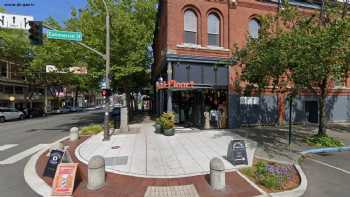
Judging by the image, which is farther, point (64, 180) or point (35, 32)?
point (35, 32)

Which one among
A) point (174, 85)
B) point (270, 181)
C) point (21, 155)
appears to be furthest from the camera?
point (174, 85)

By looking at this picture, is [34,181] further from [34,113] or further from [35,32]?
[34,113]

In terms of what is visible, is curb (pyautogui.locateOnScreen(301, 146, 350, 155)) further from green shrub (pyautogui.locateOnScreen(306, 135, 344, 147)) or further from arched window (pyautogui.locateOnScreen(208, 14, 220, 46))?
arched window (pyautogui.locateOnScreen(208, 14, 220, 46))

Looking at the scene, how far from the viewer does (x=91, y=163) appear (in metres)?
5.99

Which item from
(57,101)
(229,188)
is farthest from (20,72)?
(229,188)

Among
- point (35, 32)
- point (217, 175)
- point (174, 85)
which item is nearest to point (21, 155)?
point (35, 32)

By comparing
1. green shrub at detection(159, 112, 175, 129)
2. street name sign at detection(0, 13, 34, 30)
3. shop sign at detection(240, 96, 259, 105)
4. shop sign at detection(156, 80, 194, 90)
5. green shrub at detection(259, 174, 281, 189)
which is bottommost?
green shrub at detection(259, 174, 281, 189)

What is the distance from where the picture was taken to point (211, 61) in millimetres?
15828

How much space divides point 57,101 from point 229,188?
62.9 m

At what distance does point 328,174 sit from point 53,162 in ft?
28.9

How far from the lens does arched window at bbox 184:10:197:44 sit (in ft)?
52.0

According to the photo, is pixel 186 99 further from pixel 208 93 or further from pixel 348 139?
pixel 348 139

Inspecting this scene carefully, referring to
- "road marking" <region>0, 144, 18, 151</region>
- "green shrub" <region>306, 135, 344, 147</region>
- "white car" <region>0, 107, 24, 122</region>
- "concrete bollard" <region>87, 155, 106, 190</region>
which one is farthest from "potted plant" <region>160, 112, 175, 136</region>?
"white car" <region>0, 107, 24, 122</region>

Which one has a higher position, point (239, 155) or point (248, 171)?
point (239, 155)
